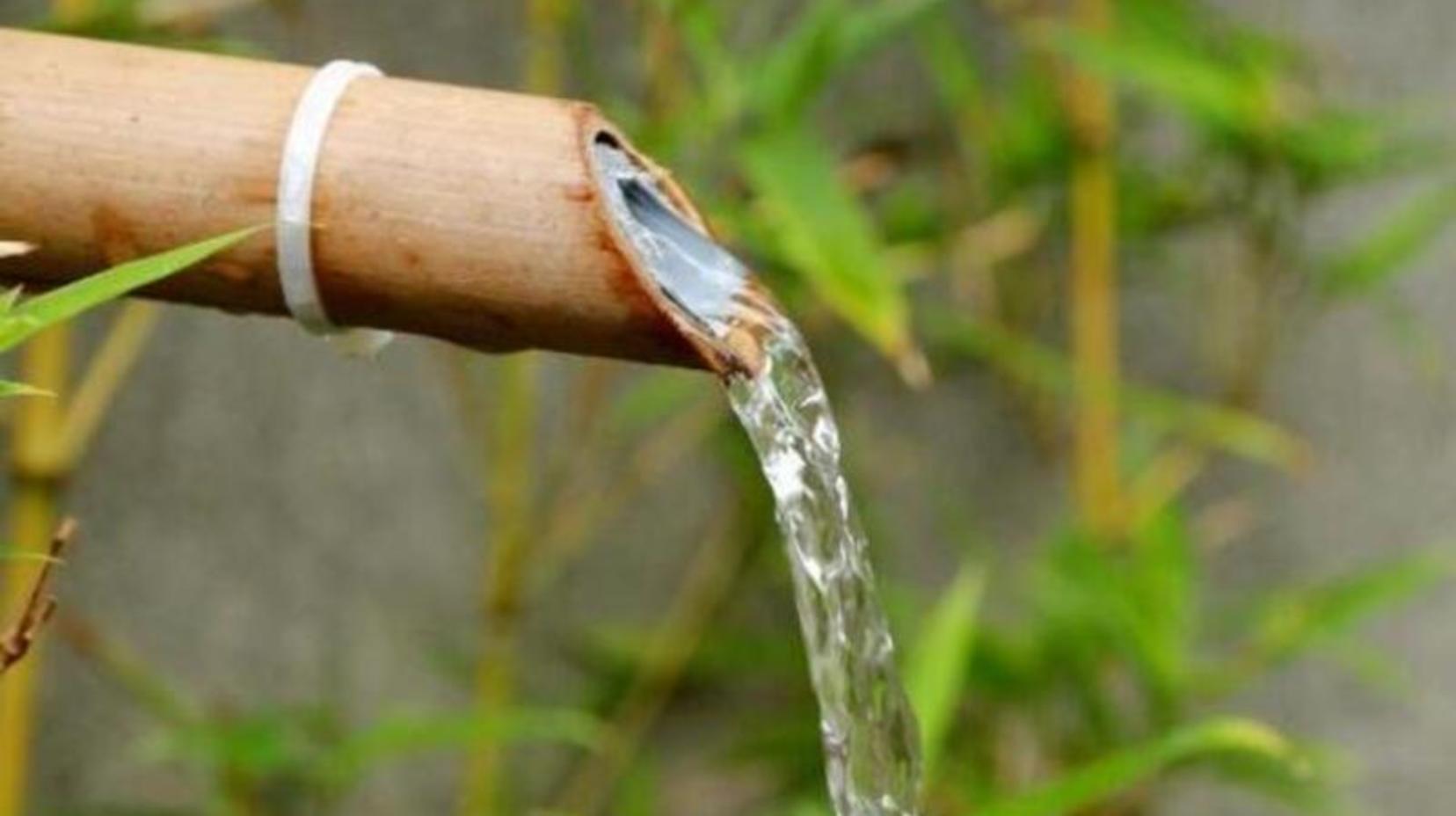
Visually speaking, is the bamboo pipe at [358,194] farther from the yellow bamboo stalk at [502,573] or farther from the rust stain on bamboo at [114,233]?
the yellow bamboo stalk at [502,573]

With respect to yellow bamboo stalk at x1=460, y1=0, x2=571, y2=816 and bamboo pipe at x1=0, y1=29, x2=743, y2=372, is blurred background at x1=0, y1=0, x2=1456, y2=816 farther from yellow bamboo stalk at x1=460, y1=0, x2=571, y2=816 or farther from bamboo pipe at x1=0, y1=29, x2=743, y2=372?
bamboo pipe at x1=0, y1=29, x2=743, y2=372

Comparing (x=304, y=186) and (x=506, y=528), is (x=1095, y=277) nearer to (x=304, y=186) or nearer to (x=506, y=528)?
(x=506, y=528)

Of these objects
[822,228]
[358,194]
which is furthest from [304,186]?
[822,228]

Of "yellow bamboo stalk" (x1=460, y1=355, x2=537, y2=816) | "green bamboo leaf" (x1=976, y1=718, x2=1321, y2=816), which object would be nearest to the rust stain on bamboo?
"green bamboo leaf" (x1=976, y1=718, x2=1321, y2=816)

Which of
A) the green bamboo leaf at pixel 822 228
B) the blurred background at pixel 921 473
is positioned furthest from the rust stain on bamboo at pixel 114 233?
the blurred background at pixel 921 473

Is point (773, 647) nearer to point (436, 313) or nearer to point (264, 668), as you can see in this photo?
point (264, 668)

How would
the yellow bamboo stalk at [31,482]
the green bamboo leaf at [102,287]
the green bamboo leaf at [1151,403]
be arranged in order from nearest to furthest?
1. the green bamboo leaf at [102,287]
2. the yellow bamboo stalk at [31,482]
3. the green bamboo leaf at [1151,403]
